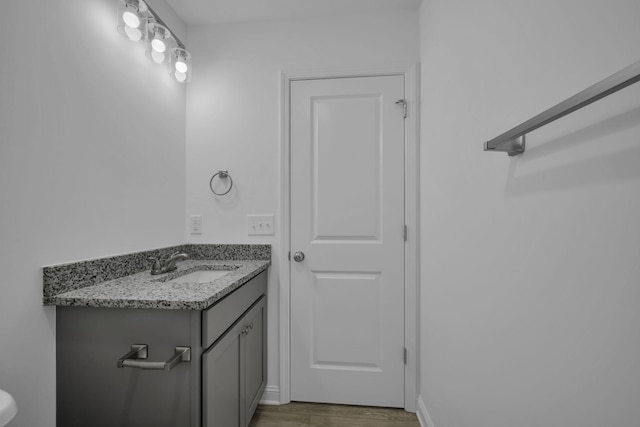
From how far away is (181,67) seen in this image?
5.74ft

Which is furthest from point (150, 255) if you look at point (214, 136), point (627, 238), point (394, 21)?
point (394, 21)

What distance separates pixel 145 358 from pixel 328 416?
1184 mm

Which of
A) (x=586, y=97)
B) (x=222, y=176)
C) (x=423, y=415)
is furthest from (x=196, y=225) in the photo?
(x=586, y=97)

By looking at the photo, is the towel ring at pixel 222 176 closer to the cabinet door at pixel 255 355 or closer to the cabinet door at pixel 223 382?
the cabinet door at pixel 255 355

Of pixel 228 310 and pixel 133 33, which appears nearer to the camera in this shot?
pixel 228 310

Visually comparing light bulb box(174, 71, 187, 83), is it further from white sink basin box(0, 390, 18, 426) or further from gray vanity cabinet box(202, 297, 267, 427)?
white sink basin box(0, 390, 18, 426)

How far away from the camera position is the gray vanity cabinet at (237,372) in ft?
3.67

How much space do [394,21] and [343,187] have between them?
3.51 ft

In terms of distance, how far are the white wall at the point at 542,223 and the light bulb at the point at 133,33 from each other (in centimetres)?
145

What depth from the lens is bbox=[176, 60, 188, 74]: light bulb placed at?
5.71 ft

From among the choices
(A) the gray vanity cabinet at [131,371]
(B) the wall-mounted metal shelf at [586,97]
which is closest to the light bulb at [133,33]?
(A) the gray vanity cabinet at [131,371]

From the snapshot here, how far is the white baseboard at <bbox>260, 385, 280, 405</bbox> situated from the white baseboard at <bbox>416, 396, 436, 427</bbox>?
86 centimetres

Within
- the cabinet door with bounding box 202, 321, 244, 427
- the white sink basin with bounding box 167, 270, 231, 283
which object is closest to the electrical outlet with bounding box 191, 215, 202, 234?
the white sink basin with bounding box 167, 270, 231, 283

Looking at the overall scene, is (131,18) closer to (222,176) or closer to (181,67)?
(181,67)
